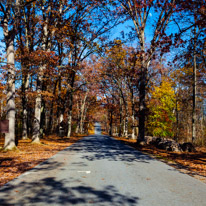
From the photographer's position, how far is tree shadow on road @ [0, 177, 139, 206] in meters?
4.16

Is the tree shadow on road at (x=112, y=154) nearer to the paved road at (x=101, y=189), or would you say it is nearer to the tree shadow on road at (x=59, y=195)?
the paved road at (x=101, y=189)

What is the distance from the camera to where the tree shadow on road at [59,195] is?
13.6 feet

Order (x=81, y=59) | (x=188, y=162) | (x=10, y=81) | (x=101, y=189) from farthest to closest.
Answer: (x=81, y=59)
(x=10, y=81)
(x=188, y=162)
(x=101, y=189)

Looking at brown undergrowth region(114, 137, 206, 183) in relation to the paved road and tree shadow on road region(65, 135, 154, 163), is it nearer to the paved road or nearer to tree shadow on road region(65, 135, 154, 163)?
tree shadow on road region(65, 135, 154, 163)

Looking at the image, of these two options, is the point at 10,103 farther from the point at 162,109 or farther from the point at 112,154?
the point at 162,109

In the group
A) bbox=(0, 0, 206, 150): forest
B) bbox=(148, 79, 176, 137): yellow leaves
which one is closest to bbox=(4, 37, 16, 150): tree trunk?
bbox=(0, 0, 206, 150): forest

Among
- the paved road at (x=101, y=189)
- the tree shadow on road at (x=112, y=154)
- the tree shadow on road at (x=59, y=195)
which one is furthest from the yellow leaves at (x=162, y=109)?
the tree shadow on road at (x=59, y=195)

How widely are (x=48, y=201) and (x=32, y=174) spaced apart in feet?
8.80

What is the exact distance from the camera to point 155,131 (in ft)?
107

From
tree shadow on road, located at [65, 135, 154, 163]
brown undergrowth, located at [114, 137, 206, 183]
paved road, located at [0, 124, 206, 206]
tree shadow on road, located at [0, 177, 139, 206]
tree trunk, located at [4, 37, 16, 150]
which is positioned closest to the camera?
tree shadow on road, located at [0, 177, 139, 206]

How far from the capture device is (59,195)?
4.55m

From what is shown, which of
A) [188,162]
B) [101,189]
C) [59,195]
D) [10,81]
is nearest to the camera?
[59,195]

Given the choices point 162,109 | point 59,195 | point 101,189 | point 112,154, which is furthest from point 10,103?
point 162,109

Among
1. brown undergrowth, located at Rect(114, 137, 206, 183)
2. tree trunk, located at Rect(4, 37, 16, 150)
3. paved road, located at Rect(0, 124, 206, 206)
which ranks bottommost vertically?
brown undergrowth, located at Rect(114, 137, 206, 183)
